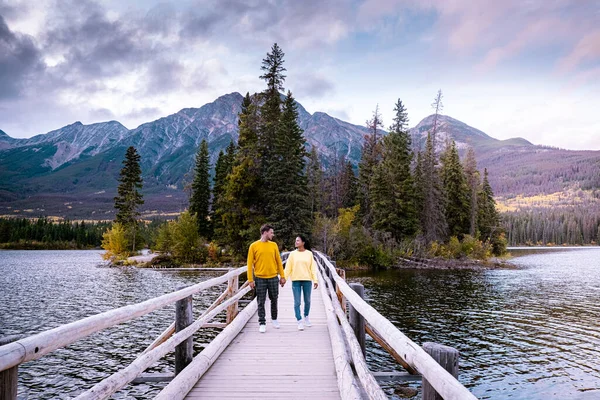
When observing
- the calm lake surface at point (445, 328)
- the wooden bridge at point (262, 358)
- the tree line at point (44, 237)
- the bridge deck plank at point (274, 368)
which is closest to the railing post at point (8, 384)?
the wooden bridge at point (262, 358)

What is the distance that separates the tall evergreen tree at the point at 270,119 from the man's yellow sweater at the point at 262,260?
30.9 metres

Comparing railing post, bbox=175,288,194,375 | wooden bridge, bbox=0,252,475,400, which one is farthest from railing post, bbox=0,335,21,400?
railing post, bbox=175,288,194,375

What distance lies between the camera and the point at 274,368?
5785 millimetres

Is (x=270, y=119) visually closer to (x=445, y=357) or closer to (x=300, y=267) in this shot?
(x=300, y=267)

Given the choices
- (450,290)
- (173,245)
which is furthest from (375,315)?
(173,245)

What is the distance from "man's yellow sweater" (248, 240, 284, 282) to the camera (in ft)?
25.8

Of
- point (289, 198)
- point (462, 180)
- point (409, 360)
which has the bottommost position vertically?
point (409, 360)

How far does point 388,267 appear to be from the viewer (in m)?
47.4

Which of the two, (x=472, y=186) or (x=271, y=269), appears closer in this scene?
(x=271, y=269)

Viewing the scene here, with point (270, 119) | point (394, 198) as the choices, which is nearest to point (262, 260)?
point (270, 119)

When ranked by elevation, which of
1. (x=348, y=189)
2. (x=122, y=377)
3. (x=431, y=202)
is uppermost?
(x=348, y=189)

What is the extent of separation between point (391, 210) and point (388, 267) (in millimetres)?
8268

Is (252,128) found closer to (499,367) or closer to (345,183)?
(345,183)

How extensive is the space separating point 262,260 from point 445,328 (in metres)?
12.8
